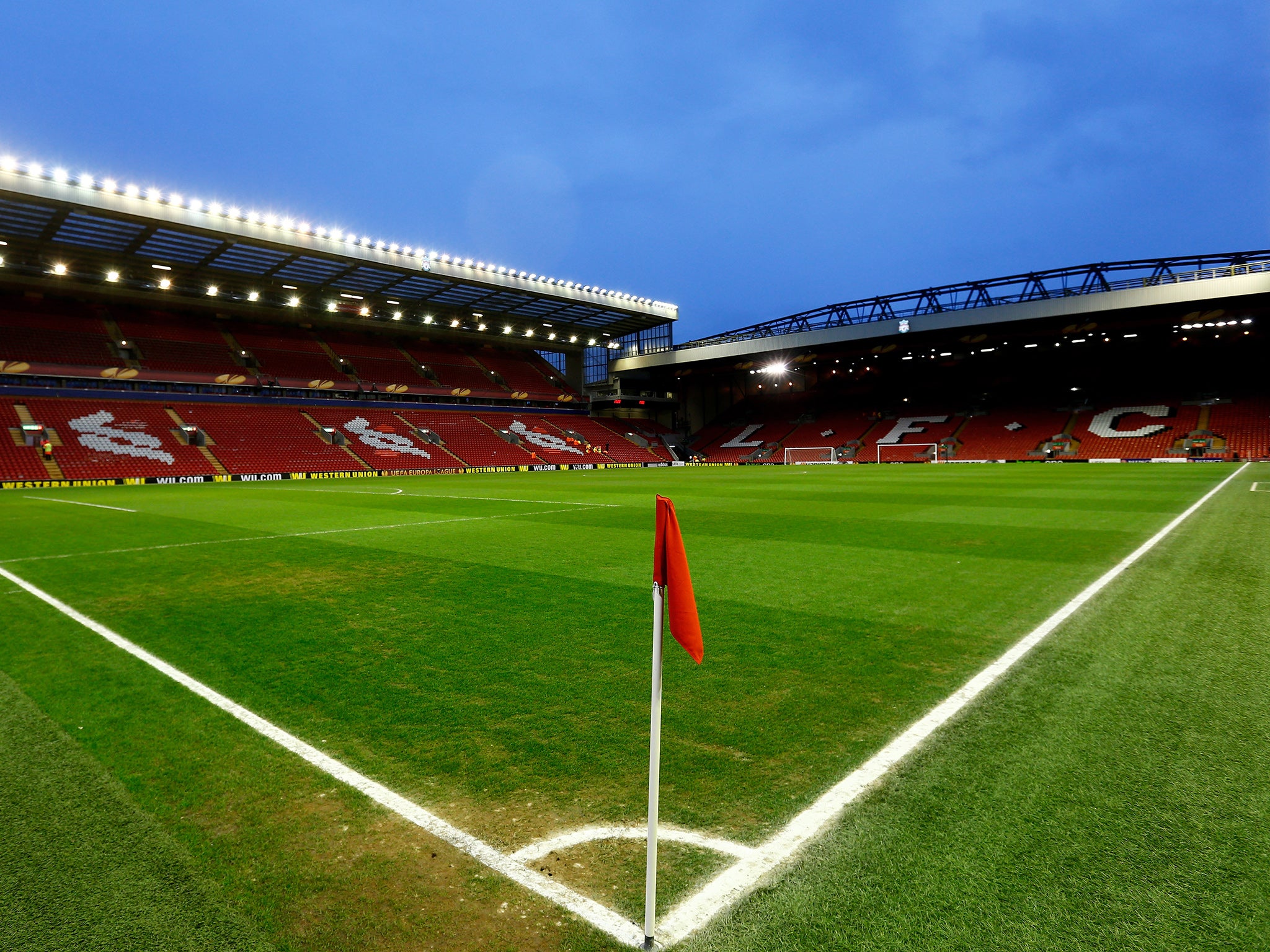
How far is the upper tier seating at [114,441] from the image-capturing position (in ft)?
104

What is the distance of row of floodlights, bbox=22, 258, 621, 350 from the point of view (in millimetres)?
35656

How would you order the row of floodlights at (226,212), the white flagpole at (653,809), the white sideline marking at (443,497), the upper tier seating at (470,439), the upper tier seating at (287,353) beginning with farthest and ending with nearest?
the upper tier seating at (470,439) < the upper tier seating at (287,353) < the row of floodlights at (226,212) < the white sideline marking at (443,497) < the white flagpole at (653,809)

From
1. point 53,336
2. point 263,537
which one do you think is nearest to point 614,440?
point 53,336

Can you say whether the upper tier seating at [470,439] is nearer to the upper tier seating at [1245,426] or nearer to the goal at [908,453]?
the goal at [908,453]

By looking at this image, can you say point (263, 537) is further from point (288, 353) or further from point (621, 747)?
point (288, 353)

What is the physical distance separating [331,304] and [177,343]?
31.4 ft

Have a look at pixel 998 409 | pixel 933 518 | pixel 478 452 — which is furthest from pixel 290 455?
pixel 998 409

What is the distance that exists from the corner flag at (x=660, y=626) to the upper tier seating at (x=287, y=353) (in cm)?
4830

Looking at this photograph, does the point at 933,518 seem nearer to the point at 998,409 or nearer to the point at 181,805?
the point at 181,805

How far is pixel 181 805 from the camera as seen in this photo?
2.75 metres

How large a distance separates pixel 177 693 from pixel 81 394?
44.0 meters

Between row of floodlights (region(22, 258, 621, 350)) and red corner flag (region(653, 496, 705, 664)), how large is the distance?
43.7m

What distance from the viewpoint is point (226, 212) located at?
100 feet

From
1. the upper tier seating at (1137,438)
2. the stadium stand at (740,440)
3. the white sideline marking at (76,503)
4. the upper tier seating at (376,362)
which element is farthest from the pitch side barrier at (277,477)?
the upper tier seating at (1137,438)
